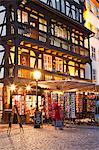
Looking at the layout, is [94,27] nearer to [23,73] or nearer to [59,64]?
[59,64]

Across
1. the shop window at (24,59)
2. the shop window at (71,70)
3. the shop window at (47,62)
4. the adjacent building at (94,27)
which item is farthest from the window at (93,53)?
the shop window at (24,59)

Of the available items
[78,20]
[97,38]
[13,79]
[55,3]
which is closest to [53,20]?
[55,3]

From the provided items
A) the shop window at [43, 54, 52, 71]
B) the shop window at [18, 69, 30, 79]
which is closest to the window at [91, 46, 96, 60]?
the shop window at [43, 54, 52, 71]

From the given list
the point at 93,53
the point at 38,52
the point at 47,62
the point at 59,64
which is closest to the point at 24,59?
the point at 38,52

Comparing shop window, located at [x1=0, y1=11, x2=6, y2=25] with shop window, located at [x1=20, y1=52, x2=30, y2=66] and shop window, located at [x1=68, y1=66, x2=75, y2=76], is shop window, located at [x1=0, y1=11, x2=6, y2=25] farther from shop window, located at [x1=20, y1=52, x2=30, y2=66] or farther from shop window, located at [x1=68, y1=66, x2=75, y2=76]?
shop window, located at [x1=68, y1=66, x2=75, y2=76]

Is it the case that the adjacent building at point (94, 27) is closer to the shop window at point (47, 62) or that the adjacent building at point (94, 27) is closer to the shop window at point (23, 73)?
the shop window at point (47, 62)

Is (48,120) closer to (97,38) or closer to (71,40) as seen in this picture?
(71,40)

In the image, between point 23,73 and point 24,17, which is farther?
point 24,17

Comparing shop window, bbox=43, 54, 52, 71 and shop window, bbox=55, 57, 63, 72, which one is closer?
shop window, bbox=43, 54, 52, 71

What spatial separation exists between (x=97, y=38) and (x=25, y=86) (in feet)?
61.7

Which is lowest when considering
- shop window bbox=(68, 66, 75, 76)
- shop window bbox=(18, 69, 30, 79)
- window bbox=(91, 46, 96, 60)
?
shop window bbox=(18, 69, 30, 79)

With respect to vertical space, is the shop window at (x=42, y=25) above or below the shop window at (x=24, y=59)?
above

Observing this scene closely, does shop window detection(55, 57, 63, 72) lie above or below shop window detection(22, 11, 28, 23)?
below

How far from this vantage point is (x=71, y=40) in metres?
34.3
